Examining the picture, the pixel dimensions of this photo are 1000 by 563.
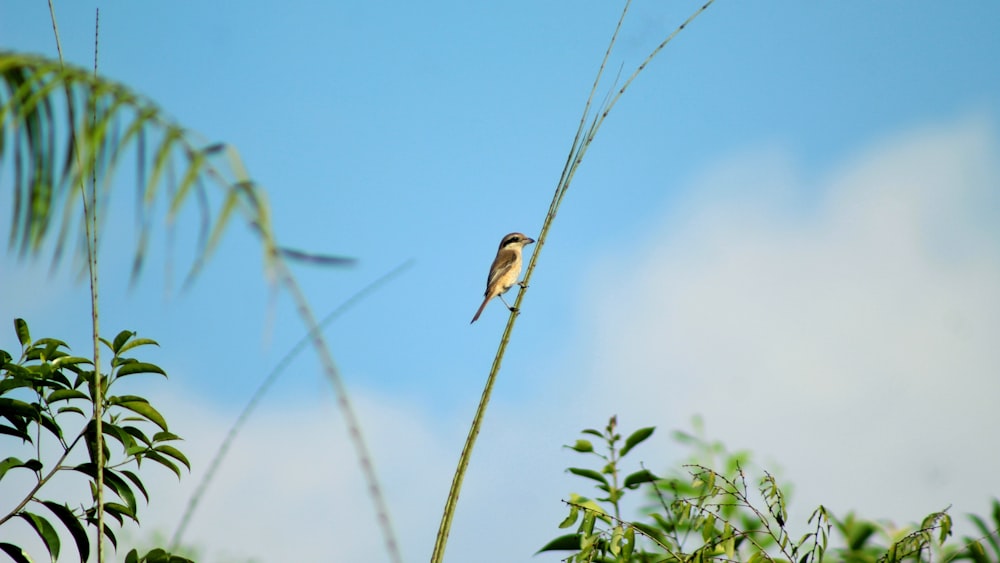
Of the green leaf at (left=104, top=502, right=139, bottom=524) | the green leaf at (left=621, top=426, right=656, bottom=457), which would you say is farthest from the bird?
the green leaf at (left=104, top=502, right=139, bottom=524)

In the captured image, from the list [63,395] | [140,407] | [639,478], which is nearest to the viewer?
[63,395]

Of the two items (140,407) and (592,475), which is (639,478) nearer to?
(592,475)

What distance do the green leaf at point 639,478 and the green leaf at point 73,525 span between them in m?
2.09

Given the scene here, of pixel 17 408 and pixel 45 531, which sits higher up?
pixel 17 408

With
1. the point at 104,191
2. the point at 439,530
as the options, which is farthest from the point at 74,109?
the point at 439,530

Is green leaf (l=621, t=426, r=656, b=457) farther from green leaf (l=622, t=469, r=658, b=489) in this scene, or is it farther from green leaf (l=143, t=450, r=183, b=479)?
green leaf (l=143, t=450, r=183, b=479)

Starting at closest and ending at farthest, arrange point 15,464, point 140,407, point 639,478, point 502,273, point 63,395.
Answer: point 15,464
point 63,395
point 140,407
point 639,478
point 502,273

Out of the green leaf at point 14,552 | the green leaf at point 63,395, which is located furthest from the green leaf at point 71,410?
the green leaf at point 14,552

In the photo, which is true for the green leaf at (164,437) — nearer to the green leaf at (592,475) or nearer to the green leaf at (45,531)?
the green leaf at (45,531)

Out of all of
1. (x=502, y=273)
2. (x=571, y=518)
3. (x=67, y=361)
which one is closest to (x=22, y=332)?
(x=67, y=361)

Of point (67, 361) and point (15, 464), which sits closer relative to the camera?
point (15, 464)

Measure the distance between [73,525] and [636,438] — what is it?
2240mm

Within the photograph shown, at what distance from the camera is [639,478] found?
4.04 meters

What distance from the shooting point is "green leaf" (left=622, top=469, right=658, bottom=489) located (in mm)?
4012
